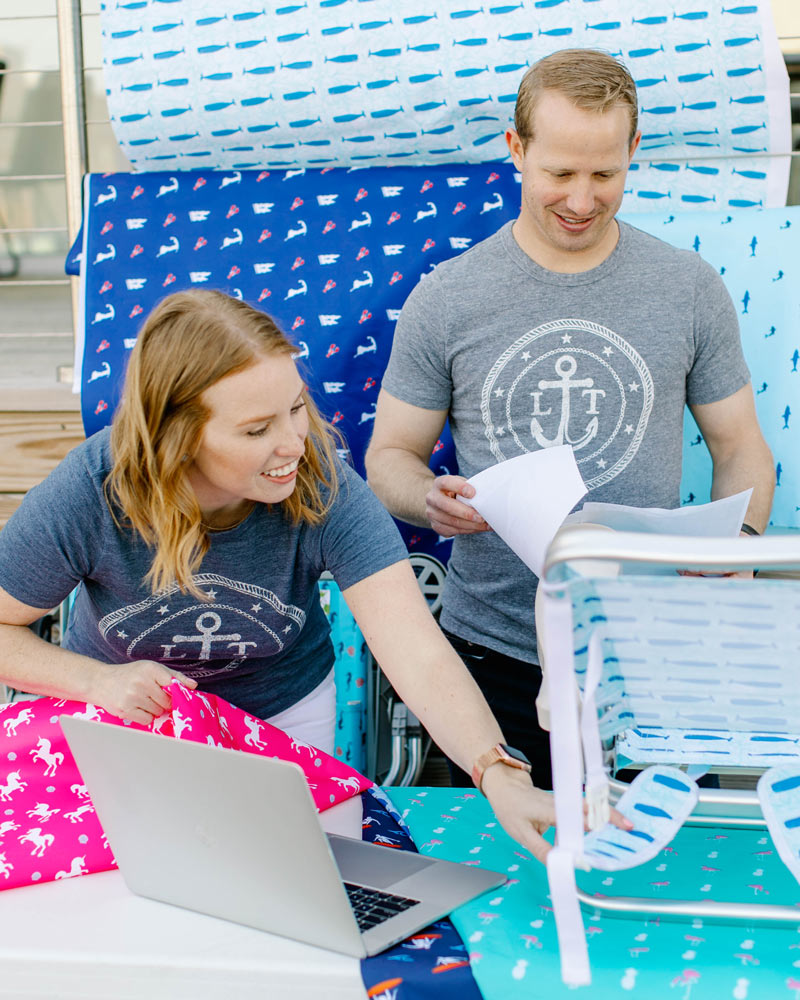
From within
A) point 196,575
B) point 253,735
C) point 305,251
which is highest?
point 305,251

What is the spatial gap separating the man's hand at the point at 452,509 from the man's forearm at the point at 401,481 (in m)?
0.13

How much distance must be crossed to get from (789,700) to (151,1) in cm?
182

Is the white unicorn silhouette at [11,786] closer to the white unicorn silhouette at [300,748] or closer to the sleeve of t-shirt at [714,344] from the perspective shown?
the white unicorn silhouette at [300,748]

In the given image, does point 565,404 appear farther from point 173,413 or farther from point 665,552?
point 665,552

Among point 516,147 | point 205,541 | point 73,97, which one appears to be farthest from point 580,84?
point 73,97

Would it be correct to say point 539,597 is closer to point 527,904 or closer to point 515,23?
point 527,904

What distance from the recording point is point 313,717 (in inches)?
55.6

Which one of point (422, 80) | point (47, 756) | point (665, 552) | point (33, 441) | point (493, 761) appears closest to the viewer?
point (665, 552)

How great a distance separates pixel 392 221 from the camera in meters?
2.01

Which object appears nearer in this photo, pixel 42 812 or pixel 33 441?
pixel 42 812

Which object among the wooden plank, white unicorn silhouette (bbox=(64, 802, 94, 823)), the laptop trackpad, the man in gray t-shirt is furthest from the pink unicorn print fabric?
the wooden plank

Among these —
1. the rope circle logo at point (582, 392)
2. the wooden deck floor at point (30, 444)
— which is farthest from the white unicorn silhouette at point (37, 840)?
the wooden deck floor at point (30, 444)

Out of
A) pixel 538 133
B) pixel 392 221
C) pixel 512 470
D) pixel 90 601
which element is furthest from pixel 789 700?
pixel 392 221

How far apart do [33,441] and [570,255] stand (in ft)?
4.15
